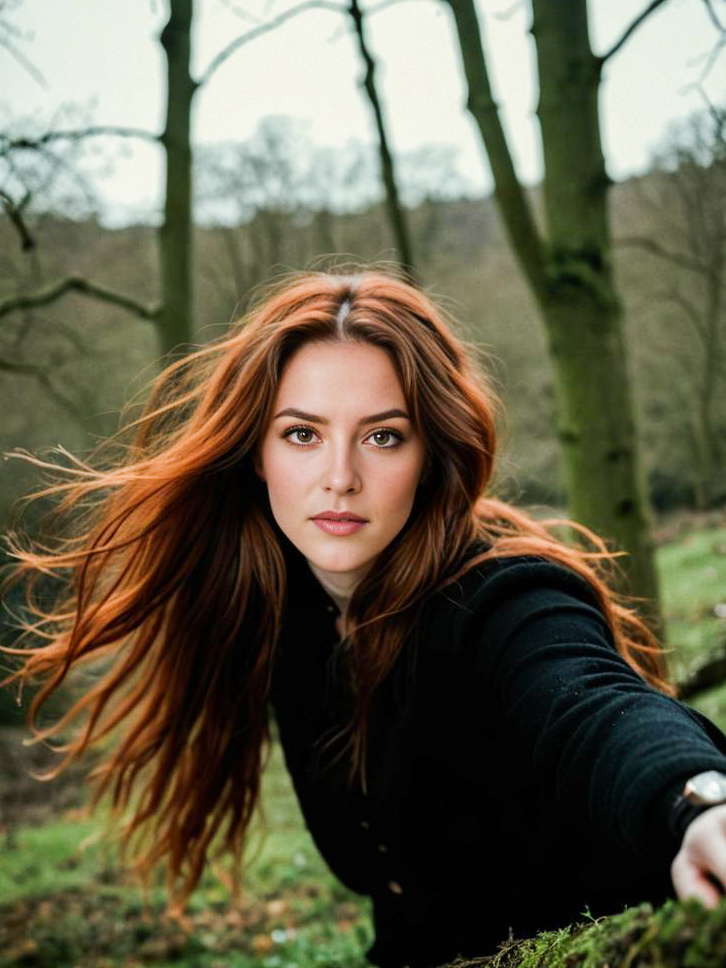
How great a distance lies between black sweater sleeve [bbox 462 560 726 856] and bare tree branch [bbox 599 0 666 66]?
7.83ft

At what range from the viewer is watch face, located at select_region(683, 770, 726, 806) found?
48.4 inches

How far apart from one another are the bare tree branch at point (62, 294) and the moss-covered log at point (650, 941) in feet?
12.0

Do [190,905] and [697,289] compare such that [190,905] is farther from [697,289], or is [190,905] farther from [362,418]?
[697,289]

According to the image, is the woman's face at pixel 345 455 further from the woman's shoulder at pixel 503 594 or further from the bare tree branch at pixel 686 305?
the bare tree branch at pixel 686 305

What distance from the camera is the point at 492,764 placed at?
7.07 ft

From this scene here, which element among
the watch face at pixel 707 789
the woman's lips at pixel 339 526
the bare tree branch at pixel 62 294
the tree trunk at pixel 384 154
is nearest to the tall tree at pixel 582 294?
the tree trunk at pixel 384 154

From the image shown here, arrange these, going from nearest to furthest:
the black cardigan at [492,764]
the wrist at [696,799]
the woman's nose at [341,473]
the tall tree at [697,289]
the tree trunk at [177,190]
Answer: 1. the wrist at [696,799]
2. the black cardigan at [492,764]
3. the woman's nose at [341,473]
4. the tree trunk at [177,190]
5. the tall tree at [697,289]

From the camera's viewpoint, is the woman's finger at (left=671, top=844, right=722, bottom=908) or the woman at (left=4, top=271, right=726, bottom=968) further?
the woman at (left=4, top=271, right=726, bottom=968)

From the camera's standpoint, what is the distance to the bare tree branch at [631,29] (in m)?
3.29

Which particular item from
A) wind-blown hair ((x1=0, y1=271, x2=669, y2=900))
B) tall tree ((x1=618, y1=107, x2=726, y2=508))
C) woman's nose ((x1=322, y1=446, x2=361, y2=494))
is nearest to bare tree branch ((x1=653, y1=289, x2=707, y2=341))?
tall tree ((x1=618, y1=107, x2=726, y2=508))

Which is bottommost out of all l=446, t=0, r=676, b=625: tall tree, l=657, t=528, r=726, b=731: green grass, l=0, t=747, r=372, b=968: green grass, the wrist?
l=0, t=747, r=372, b=968: green grass

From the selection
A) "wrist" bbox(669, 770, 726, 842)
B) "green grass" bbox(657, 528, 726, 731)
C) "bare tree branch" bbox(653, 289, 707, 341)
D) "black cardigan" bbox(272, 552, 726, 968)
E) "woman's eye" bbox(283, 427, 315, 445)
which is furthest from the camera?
"bare tree branch" bbox(653, 289, 707, 341)

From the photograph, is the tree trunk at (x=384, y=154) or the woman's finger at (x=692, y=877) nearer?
the woman's finger at (x=692, y=877)

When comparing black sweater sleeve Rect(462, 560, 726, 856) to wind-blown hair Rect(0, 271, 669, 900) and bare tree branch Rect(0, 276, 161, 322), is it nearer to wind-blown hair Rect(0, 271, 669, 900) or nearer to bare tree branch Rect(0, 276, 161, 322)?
wind-blown hair Rect(0, 271, 669, 900)
